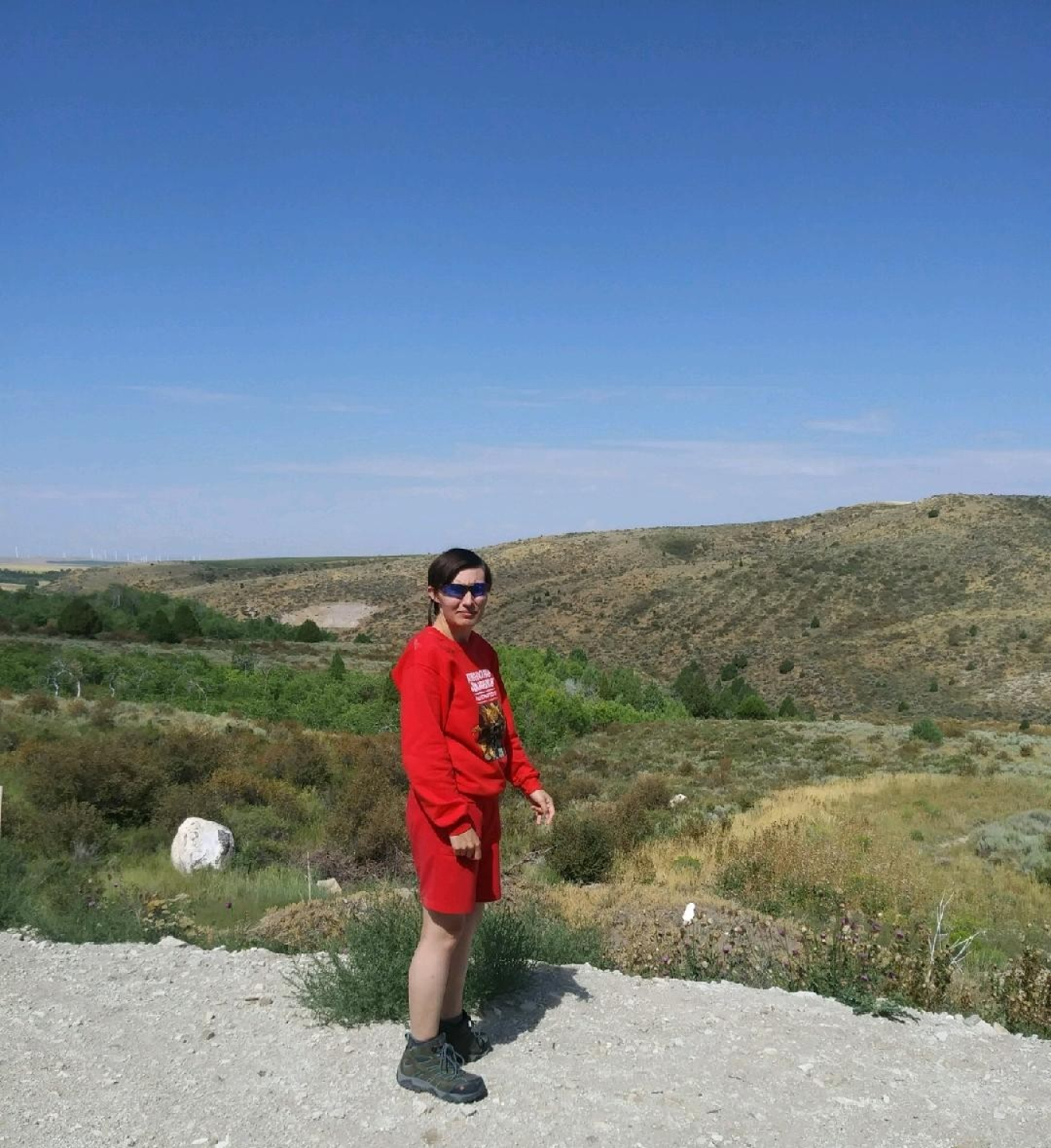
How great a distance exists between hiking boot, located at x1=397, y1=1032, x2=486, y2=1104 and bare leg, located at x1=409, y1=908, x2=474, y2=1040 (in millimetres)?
48

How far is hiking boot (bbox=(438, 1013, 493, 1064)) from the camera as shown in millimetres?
3783

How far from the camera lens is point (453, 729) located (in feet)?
11.8

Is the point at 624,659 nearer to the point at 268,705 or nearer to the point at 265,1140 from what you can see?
the point at 268,705

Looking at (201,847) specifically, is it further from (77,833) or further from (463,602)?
(463,602)

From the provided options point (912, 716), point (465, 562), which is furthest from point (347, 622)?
point (465, 562)

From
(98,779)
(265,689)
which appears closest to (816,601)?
(265,689)

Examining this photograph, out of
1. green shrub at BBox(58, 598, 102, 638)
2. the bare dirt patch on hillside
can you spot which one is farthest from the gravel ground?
the bare dirt patch on hillside

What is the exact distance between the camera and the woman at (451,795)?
3.46 meters

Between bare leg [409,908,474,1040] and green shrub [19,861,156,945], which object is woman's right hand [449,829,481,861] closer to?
bare leg [409,908,474,1040]

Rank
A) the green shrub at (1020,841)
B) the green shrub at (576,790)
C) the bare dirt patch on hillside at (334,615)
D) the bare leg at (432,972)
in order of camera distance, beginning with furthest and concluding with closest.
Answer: the bare dirt patch on hillside at (334,615) < the green shrub at (576,790) < the green shrub at (1020,841) < the bare leg at (432,972)

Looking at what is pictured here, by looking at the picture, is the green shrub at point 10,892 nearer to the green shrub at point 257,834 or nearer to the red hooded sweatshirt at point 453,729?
the green shrub at point 257,834

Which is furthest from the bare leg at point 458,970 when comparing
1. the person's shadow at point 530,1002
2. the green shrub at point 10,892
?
the green shrub at point 10,892

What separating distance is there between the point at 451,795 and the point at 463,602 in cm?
75

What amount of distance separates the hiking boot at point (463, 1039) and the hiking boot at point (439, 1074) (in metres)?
0.08
